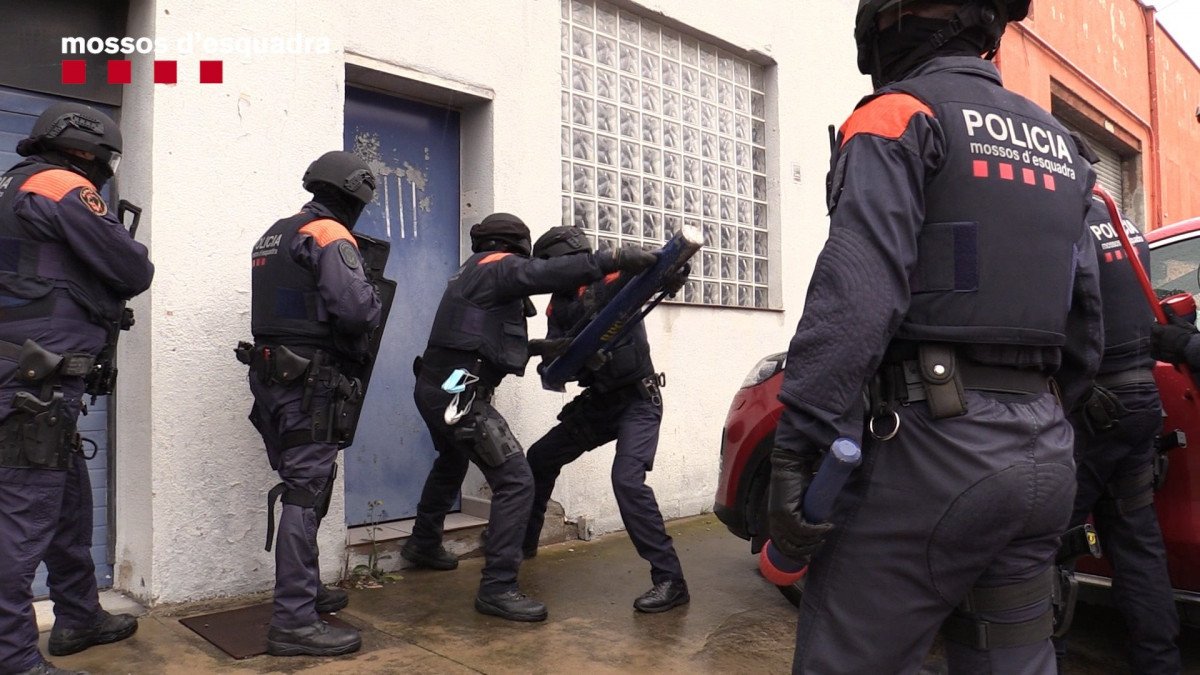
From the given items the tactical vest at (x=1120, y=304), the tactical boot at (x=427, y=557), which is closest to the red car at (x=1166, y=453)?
the tactical vest at (x=1120, y=304)

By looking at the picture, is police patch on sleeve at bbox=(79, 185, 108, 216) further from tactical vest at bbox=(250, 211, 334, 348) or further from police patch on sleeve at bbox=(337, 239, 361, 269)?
police patch on sleeve at bbox=(337, 239, 361, 269)

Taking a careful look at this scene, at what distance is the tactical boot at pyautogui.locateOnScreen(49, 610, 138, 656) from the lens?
332cm

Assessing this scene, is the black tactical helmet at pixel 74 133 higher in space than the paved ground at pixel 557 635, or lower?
higher

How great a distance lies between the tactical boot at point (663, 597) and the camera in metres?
4.04

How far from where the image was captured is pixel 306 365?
349cm

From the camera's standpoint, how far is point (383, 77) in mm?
4680

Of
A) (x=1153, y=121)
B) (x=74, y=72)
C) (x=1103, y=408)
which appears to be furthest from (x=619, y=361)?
(x=1153, y=121)

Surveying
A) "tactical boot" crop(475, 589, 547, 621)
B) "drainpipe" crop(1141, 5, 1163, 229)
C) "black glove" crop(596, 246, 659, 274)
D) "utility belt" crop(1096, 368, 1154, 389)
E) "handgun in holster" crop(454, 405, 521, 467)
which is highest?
"drainpipe" crop(1141, 5, 1163, 229)

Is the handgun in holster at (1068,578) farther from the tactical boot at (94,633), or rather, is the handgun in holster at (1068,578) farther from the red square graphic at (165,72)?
the red square graphic at (165,72)

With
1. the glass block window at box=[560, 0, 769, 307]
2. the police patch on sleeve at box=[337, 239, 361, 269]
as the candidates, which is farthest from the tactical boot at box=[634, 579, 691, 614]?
the glass block window at box=[560, 0, 769, 307]

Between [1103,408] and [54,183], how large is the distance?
3.79 metres

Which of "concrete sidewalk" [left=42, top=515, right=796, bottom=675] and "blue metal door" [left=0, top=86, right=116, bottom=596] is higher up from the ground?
"blue metal door" [left=0, top=86, right=116, bottom=596]

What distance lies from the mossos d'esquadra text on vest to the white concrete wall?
3.29 m

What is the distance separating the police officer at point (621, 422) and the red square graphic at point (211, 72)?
163 cm
